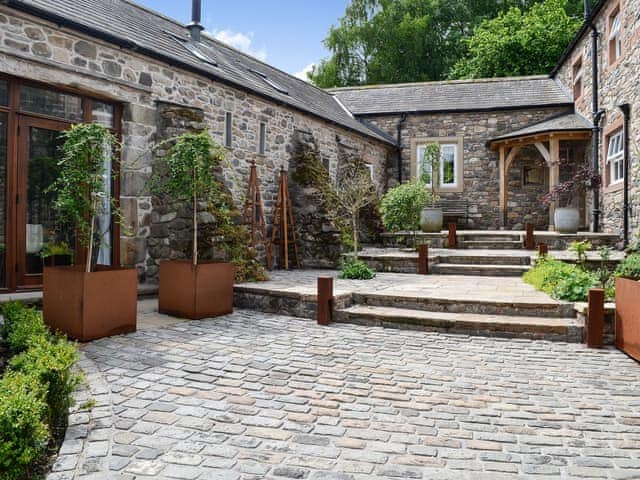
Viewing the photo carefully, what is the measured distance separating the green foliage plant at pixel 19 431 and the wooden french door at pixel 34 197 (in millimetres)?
4131

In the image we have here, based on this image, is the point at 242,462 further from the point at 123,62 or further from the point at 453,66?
the point at 453,66

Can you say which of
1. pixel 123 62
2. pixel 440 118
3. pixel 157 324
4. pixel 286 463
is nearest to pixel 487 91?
pixel 440 118

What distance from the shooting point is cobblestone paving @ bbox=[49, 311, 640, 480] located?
9.00ft

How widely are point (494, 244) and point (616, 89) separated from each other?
4382mm

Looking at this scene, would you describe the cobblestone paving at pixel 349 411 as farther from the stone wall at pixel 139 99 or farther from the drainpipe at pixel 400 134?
the drainpipe at pixel 400 134

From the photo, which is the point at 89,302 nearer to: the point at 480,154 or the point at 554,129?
the point at 554,129

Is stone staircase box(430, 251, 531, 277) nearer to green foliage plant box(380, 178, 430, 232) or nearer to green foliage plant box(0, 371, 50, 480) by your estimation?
green foliage plant box(380, 178, 430, 232)

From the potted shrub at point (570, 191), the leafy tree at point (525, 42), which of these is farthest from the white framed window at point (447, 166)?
the leafy tree at point (525, 42)

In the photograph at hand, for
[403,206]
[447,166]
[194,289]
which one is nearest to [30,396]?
[194,289]

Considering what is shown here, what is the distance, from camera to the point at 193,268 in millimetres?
6484

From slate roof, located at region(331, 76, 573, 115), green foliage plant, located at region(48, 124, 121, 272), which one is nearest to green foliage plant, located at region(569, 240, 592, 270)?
green foliage plant, located at region(48, 124, 121, 272)

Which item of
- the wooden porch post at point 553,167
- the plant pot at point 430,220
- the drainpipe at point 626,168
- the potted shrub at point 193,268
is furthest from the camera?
the wooden porch post at point 553,167

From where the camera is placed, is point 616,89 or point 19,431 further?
point 616,89

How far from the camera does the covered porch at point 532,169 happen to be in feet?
47.3
